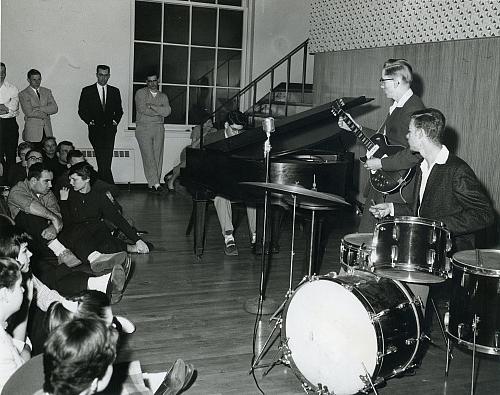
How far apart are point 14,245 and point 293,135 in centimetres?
326

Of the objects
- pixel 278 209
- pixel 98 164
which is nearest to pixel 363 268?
pixel 278 209

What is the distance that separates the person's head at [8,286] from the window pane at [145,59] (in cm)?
833

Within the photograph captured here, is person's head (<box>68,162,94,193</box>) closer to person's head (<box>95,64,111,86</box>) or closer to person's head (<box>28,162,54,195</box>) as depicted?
person's head (<box>28,162,54,195</box>)

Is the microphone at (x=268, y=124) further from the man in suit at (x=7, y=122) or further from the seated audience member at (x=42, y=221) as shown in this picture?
the man in suit at (x=7, y=122)

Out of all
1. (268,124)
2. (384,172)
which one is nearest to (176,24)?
(268,124)

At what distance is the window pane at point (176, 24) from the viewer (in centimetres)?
1062

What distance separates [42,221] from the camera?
5375 millimetres

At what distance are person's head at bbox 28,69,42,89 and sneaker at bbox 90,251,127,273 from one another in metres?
4.87

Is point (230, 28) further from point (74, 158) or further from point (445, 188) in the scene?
point (445, 188)

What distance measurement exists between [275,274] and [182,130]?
569 cm

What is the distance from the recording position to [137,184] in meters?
10.6

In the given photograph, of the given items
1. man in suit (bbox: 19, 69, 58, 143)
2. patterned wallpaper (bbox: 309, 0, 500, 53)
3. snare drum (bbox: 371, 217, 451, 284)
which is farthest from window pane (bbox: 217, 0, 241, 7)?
snare drum (bbox: 371, 217, 451, 284)

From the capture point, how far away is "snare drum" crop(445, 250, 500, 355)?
123 inches

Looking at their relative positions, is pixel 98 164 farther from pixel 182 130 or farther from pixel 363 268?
pixel 363 268
